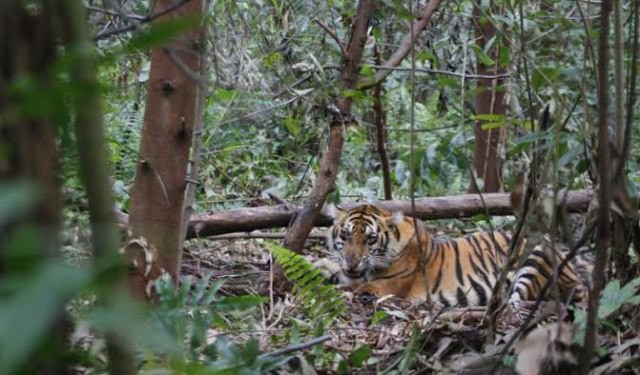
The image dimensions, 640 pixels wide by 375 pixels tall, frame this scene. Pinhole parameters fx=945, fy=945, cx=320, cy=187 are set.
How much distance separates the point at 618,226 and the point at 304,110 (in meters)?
3.21

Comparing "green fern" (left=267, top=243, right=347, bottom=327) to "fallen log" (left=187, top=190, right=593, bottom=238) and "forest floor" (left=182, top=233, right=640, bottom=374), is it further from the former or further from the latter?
"fallen log" (left=187, top=190, right=593, bottom=238)

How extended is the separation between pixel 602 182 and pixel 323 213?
3631 millimetres

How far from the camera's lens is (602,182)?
1.85 m

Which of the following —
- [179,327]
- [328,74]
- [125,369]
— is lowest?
[179,327]

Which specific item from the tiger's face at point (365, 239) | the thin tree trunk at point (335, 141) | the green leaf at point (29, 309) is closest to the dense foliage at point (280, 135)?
the green leaf at point (29, 309)

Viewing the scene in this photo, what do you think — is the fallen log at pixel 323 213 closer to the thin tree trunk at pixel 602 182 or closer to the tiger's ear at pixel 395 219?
the tiger's ear at pixel 395 219

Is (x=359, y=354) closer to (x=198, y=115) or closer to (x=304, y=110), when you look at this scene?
(x=198, y=115)

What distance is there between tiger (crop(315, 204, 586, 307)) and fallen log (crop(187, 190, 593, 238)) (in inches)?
4.4

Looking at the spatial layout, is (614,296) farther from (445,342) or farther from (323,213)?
(323,213)

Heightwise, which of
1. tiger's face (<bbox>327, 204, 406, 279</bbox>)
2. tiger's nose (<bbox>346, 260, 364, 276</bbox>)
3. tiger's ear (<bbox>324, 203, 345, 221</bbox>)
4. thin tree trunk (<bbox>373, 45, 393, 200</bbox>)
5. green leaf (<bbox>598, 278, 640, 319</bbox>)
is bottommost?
tiger's nose (<bbox>346, 260, 364, 276</bbox>)

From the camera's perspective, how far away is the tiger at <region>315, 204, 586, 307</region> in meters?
5.29

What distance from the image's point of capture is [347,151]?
322 inches

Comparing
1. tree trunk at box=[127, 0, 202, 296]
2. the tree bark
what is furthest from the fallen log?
the tree bark

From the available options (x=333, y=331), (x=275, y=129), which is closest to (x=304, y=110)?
(x=275, y=129)
